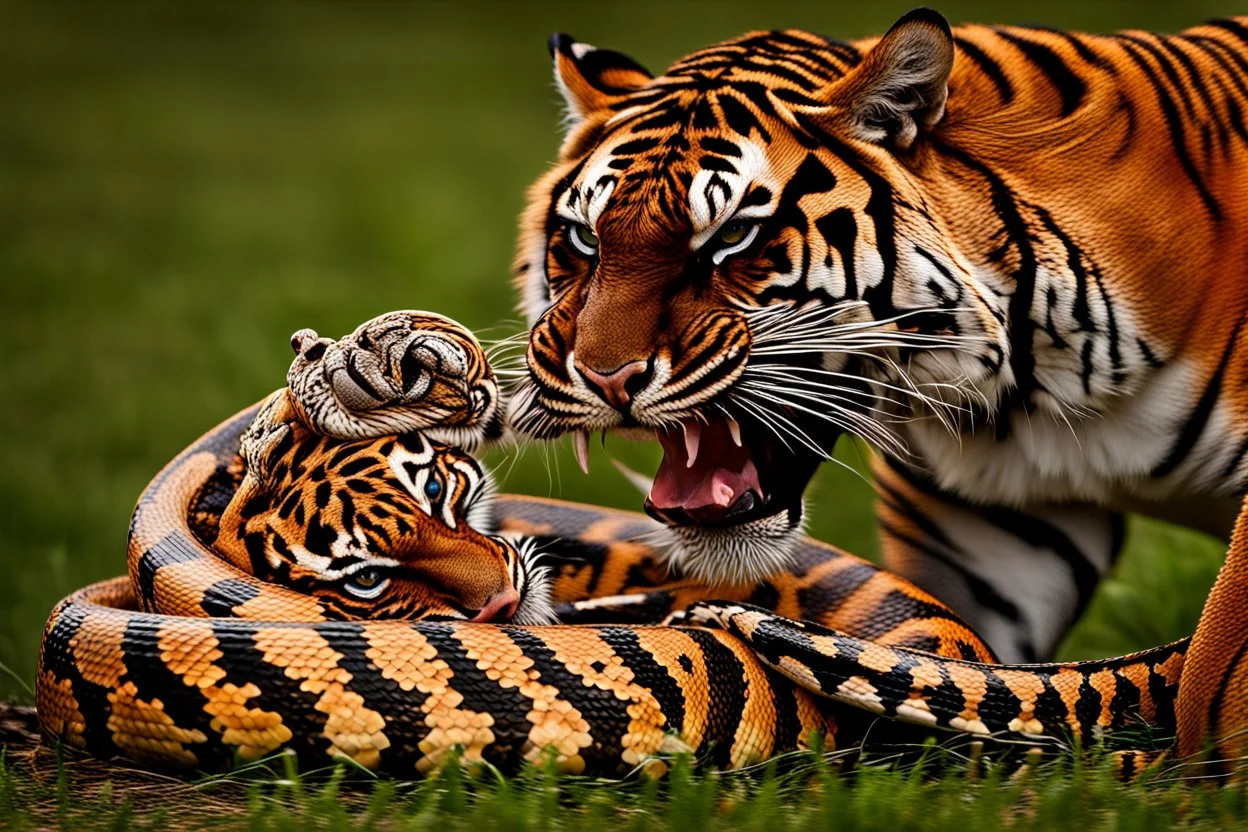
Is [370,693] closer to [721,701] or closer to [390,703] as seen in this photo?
Result: [390,703]

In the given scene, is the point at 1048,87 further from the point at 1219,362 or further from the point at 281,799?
the point at 281,799

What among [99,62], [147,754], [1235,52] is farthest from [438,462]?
[99,62]

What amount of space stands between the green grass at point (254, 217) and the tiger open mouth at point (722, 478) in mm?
599

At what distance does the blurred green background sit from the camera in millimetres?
8086

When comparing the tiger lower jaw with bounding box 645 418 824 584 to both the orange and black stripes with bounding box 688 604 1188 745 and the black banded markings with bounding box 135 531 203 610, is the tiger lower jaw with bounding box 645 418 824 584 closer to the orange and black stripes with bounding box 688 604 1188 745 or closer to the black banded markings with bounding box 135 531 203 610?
the orange and black stripes with bounding box 688 604 1188 745

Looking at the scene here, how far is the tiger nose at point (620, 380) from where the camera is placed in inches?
155

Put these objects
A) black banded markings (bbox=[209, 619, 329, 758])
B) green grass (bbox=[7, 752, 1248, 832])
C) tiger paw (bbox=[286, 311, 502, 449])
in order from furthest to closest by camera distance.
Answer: tiger paw (bbox=[286, 311, 502, 449]), black banded markings (bbox=[209, 619, 329, 758]), green grass (bbox=[7, 752, 1248, 832])

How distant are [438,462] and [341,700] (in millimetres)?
782

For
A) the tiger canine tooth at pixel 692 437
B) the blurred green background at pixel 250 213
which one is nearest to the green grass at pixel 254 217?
the blurred green background at pixel 250 213

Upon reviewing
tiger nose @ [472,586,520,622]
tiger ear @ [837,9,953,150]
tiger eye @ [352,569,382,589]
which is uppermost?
tiger ear @ [837,9,953,150]

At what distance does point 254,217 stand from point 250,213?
0.41ft

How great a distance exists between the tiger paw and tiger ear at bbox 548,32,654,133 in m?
0.85

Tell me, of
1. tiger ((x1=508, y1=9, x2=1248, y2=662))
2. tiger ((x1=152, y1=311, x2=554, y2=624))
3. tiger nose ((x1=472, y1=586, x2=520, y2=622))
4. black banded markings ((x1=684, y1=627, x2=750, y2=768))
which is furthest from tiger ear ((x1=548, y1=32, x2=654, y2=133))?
black banded markings ((x1=684, y1=627, x2=750, y2=768))

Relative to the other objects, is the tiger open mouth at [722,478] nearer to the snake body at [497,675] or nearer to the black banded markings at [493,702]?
the snake body at [497,675]
